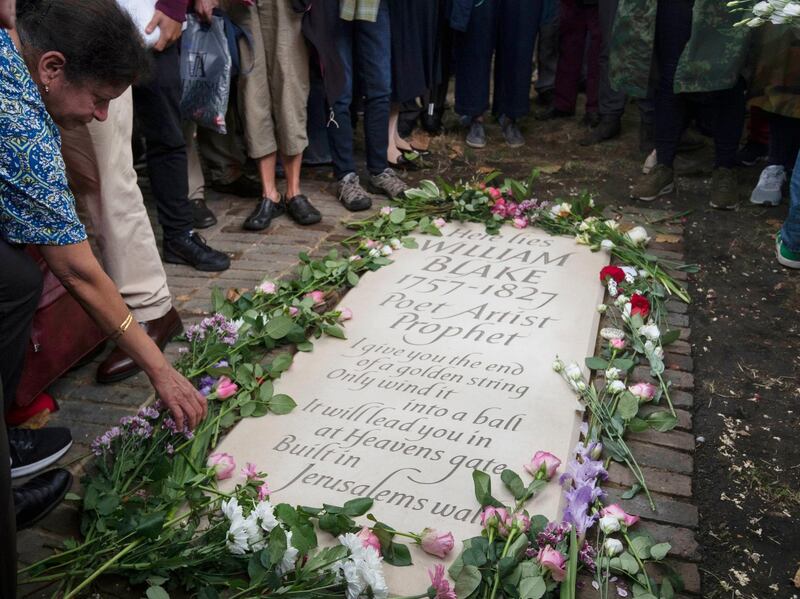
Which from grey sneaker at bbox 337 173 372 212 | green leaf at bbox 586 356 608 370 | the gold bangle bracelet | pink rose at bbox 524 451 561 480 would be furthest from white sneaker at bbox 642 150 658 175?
the gold bangle bracelet

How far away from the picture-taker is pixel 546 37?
612cm

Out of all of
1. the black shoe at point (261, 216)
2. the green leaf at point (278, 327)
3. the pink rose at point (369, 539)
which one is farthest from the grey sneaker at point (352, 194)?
the pink rose at point (369, 539)

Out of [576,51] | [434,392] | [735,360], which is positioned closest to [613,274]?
[735,360]

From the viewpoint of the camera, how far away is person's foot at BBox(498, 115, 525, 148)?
218 inches

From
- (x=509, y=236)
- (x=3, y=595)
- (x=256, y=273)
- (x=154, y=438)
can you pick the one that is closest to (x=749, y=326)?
(x=509, y=236)

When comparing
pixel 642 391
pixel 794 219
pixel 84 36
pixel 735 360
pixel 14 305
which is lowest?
pixel 735 360

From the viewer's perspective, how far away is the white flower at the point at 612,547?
77.9 inches

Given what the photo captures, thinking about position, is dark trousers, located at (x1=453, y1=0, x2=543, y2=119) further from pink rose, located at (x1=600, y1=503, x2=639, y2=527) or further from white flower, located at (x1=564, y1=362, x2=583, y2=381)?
pink rose, located at (x1=600, y1=503, x2=639, y2=527)

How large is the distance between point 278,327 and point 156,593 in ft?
4.01

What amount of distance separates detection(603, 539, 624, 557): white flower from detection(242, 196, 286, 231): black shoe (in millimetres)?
2576

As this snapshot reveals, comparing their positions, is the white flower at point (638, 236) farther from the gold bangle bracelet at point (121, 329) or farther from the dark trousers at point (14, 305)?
the dark trousers at point (14, 305)

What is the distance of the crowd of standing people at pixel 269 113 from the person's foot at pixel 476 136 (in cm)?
1

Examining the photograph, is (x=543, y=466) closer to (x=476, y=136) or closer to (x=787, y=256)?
(x=787, y=256)

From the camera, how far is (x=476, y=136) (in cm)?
554
